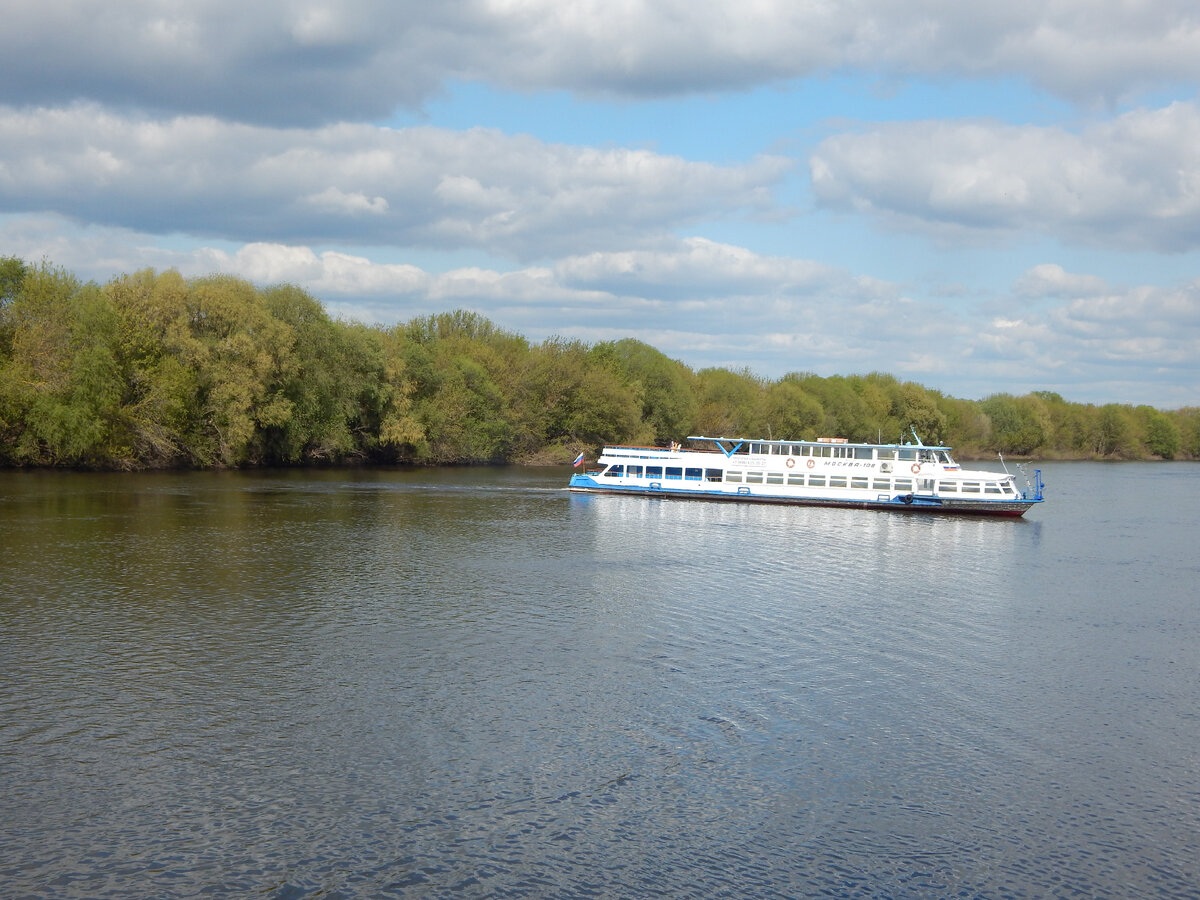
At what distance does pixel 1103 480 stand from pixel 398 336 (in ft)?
293

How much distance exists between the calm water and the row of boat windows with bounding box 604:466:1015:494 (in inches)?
1106

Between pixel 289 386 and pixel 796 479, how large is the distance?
152 ft

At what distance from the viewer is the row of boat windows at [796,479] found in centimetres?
7269

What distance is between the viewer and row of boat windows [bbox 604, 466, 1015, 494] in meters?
72.7

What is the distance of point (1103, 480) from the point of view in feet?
411

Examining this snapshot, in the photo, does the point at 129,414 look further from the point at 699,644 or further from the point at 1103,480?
the point at 1103,480

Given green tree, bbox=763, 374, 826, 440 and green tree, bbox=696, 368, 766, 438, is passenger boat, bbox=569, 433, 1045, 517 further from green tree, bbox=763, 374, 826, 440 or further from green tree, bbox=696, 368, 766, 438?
green tree, bbox=763, 374, 826, 440

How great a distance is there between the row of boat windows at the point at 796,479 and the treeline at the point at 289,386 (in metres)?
32.0

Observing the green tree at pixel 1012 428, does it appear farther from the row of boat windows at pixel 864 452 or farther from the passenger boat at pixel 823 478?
the row of boat windows at pixel 864 452

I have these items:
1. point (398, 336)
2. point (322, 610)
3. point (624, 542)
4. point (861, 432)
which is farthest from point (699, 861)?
point (861, 432)

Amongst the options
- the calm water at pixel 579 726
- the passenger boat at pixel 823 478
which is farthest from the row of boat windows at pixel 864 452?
the calm water at pixel 579 726

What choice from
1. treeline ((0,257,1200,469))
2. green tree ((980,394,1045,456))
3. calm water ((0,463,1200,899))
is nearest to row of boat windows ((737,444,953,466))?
calm water ((0,463,1200,899))

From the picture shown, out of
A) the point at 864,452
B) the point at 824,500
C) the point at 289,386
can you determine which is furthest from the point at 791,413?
the point at 289,386

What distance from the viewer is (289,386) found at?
9038 centimetres
